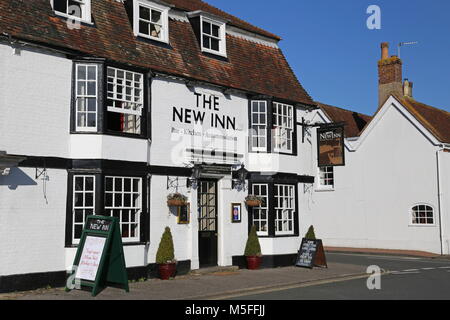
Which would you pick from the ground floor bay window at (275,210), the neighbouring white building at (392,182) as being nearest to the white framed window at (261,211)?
the ground floor bay window at (275,210)

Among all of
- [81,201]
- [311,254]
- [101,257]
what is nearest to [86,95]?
[81,201]

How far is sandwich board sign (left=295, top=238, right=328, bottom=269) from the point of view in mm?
18141

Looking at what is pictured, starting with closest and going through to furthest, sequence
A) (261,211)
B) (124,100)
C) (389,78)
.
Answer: (124,100), (261,211), (389,78)

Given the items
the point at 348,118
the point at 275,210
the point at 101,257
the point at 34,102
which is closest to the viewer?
the point at 101,257

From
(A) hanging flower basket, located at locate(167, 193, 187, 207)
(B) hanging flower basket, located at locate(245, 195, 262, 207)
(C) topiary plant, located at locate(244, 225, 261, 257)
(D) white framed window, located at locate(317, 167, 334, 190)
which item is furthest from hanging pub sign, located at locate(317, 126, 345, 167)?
(D) white framed window, located at locate(317, 167, 334, 190)

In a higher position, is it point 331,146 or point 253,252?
point 331,146

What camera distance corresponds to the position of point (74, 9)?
14672mm

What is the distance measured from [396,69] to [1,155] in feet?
75.8

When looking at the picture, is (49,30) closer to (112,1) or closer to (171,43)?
(112,1)

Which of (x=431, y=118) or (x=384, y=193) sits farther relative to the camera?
(x=431, y=118)

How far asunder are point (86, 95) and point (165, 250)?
4.75 meters

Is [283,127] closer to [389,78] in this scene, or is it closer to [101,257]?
[101,257]

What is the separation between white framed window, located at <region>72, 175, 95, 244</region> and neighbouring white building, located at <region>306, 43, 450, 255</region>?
42.8ft

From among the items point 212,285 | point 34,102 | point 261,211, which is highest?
point 34,102
